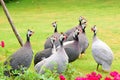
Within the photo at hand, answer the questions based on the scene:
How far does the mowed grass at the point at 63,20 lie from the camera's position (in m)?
Answer: 11.0

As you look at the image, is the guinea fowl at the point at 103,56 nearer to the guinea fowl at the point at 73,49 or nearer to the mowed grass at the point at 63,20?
the mowed grass at the point at 63,20

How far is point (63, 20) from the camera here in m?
18.1

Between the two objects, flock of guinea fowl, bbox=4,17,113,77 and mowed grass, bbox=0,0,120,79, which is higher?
flock of guinea fowl, bbox=4,17,113,77

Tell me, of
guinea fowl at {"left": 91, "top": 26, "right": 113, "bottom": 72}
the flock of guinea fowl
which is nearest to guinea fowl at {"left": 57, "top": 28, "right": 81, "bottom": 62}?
the flock of guinea fowl

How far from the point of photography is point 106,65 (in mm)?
8914

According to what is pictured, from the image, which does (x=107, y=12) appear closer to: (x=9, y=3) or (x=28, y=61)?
(x=9, y=3)

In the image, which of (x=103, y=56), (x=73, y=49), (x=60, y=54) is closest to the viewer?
(x=60, y=54)

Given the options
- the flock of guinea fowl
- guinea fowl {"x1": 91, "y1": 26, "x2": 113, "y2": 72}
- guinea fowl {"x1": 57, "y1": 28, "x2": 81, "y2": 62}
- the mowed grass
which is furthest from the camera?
the mowed grass

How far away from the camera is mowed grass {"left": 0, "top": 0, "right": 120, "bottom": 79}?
11.0 meters

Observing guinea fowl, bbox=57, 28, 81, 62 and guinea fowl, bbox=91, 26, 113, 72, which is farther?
guinea fowl, bbox=57, 28, 81, 62

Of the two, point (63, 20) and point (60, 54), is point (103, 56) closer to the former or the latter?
point (60, 54)

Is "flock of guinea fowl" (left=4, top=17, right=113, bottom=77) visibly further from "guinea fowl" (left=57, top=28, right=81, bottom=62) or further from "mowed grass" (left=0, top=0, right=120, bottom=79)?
"mowed grass" (left=0, top=0, right=120, bottom=79)

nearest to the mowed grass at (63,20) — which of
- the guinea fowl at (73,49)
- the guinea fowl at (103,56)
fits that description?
the guinea fowl at (103,56)

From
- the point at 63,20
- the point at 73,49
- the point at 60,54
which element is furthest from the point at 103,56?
the point at 63,20
